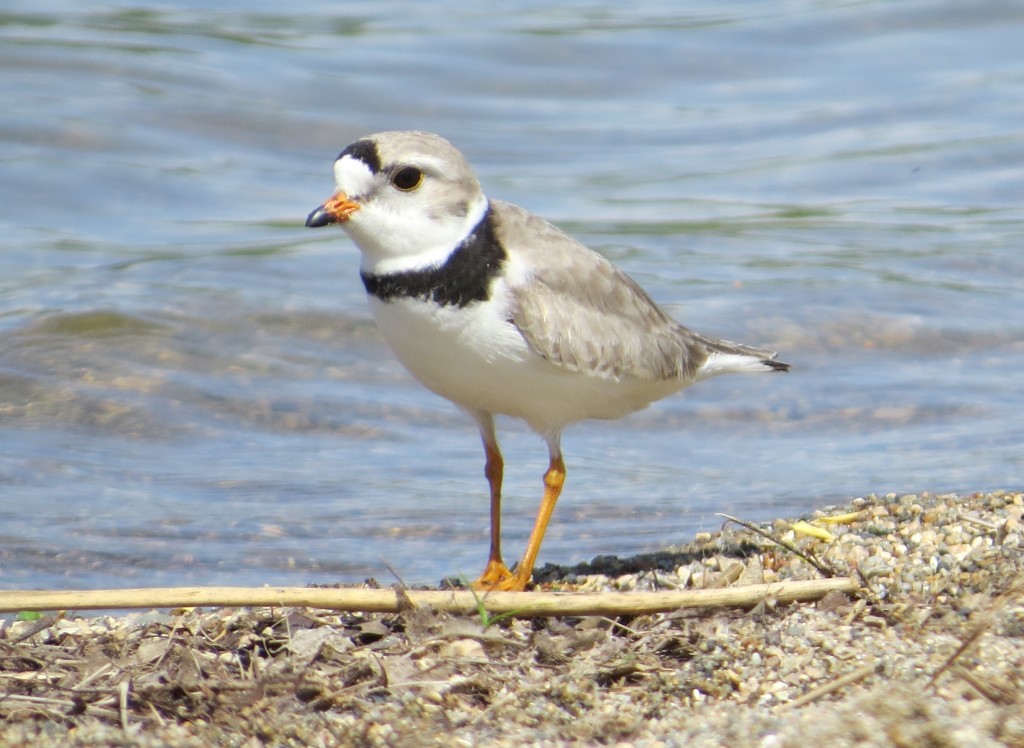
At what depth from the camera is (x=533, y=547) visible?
4980mm

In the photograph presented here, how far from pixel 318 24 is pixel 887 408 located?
8900 mm

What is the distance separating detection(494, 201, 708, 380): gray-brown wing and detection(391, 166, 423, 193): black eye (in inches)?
13.0

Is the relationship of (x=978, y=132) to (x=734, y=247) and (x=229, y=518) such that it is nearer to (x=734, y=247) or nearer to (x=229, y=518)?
(x=734, y=247)

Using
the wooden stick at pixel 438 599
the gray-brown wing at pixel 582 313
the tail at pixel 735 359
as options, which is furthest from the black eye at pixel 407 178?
the tail at pixel 735 359

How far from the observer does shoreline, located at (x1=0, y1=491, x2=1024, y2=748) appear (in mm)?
3299

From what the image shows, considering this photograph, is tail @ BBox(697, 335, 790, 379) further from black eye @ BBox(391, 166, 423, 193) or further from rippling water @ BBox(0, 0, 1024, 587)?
black eye @ BBox(391, 166, 423, 193)

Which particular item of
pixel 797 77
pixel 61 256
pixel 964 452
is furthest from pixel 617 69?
pixel 964 452

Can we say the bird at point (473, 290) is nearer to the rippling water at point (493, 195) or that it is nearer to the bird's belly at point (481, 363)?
the bird's belly at point (481, 363)

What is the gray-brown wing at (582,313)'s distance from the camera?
15.4 ft

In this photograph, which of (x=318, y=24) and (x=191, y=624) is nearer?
(x=191, y=624)

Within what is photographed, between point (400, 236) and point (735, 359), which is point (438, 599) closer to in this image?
point (400, 236)

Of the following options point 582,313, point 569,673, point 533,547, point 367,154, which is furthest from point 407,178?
point 569,673

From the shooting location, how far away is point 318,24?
48.5ft

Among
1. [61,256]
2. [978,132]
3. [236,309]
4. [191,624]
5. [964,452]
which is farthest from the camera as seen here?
[978,132]
